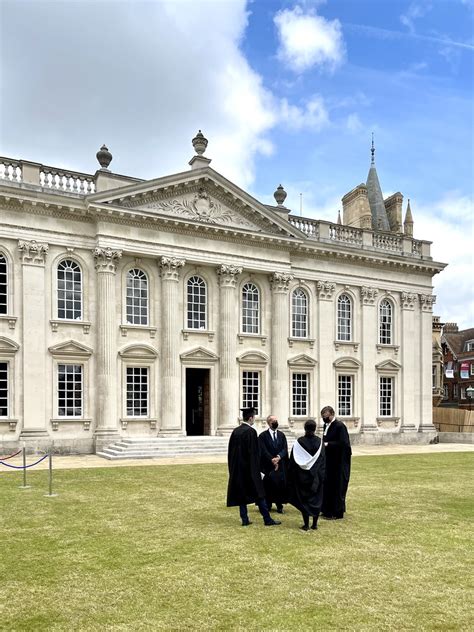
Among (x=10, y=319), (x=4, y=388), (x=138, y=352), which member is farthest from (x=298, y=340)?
(x=4, y=388)

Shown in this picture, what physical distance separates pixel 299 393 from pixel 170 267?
9.19 metres

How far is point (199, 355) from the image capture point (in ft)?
81.9

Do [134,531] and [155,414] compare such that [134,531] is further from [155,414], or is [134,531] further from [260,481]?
[155,414]

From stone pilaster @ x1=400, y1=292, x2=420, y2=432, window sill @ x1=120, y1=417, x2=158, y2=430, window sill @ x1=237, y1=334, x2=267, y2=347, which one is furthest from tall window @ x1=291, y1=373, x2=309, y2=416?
window sill @ x1=120, y1=417, x2=158, y2=430

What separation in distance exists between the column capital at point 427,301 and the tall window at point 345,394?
6518 millimetres

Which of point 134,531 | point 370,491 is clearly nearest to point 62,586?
point 134,531

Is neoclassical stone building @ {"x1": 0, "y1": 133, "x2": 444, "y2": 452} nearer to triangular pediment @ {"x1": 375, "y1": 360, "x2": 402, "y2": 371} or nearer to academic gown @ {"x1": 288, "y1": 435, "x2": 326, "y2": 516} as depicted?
triangular pediment @ {"x1": 375, "y1": 360, "x2": 402, "y2": 371}

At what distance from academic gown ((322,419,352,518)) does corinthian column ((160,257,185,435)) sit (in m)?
14.5

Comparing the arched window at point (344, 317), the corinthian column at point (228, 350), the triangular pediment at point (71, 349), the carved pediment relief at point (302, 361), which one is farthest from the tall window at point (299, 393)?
the triangular pediment at point (71, 349)

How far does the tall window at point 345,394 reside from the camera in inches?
1148

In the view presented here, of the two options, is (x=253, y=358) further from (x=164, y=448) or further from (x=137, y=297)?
(x=164, y=448)

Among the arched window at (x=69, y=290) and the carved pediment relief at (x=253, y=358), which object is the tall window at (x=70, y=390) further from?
the carved pediment relief at (x=253, y=358)

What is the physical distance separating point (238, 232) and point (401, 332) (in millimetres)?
11633

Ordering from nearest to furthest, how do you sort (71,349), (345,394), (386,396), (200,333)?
(71,349), (200,333), (345,394), (386,396)
